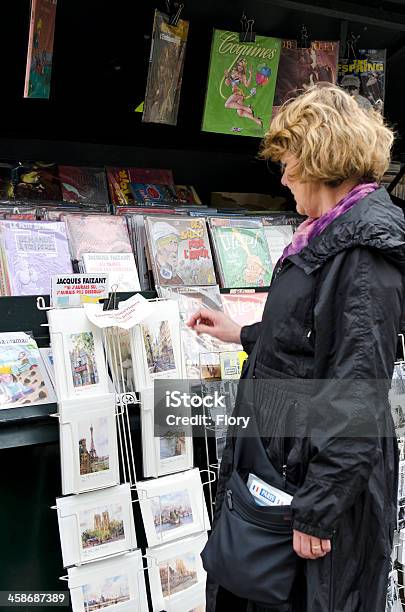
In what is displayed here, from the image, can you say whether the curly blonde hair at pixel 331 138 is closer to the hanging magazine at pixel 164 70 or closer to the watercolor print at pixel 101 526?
the watercolor print at pixel 101 526

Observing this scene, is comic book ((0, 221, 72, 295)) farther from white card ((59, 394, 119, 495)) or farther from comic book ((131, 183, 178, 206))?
comic book ((131, 183, 178, 206))

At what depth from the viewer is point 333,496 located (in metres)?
1.17

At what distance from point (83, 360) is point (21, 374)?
25cm

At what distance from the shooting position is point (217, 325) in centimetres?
176

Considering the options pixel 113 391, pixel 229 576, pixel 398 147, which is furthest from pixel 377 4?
pixel 229 576

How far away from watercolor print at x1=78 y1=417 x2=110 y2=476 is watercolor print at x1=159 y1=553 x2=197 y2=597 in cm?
37

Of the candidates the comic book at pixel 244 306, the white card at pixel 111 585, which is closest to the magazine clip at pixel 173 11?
the comic book at pixel 244 306

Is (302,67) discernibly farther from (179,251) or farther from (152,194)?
(179,251)

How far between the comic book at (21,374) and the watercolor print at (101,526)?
36 cm

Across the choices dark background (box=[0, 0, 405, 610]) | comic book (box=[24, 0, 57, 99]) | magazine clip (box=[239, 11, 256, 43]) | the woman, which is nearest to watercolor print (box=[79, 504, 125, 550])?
the woman

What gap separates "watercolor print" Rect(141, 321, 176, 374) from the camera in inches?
73.5

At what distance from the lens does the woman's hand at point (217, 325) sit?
1721mm

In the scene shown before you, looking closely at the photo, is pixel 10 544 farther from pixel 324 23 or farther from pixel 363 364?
pixel 324 23

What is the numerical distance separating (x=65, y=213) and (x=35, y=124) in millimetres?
1316
